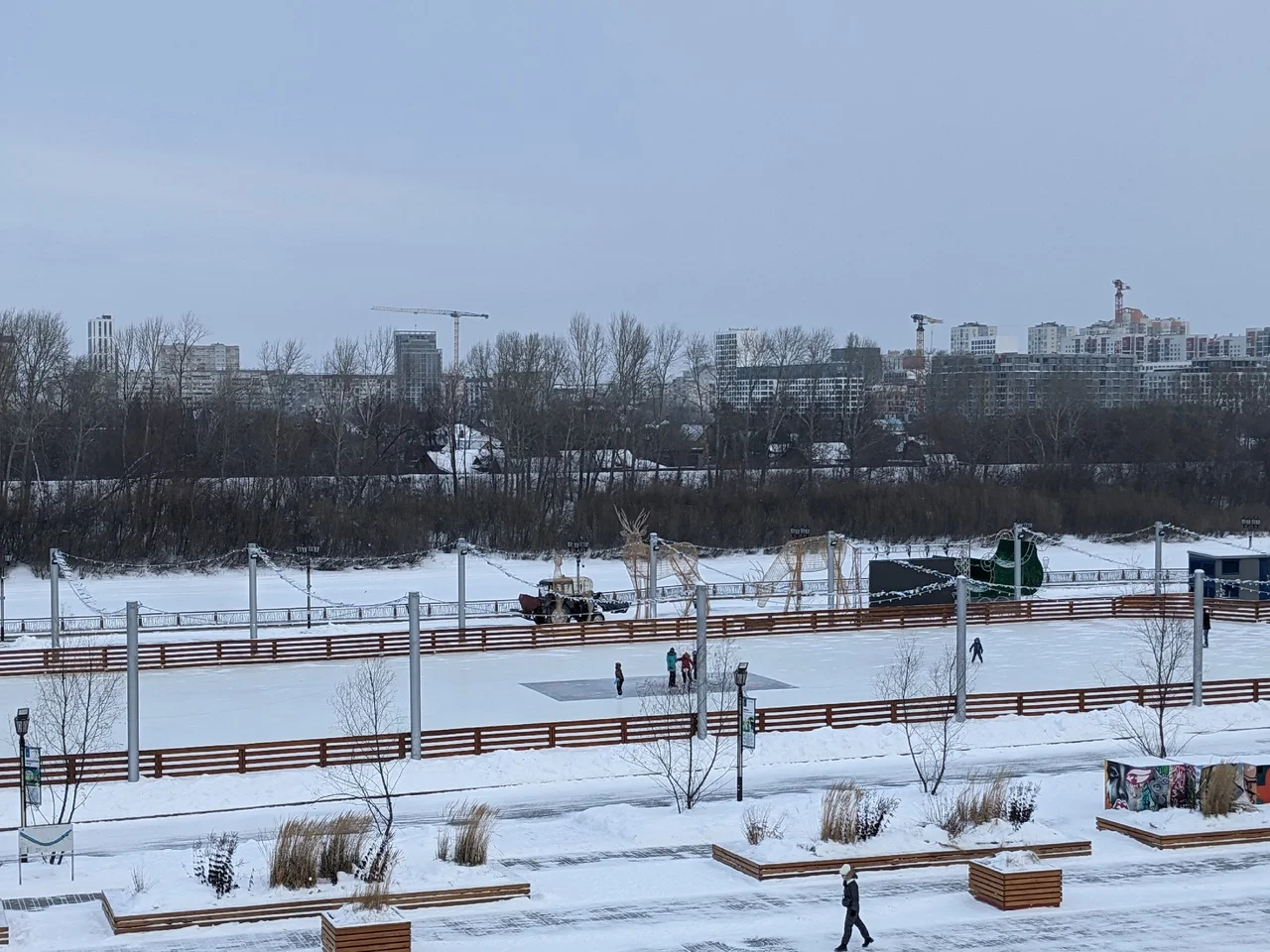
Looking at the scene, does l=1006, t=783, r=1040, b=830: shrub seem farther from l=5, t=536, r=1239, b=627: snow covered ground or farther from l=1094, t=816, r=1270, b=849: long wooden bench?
l=5, t=536, r=1239, b=627: snow covered ground

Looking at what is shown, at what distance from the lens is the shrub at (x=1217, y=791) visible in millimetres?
25609

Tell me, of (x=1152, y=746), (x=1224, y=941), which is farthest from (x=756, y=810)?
(x=1152, y=746)

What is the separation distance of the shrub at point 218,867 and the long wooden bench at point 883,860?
24.0ft

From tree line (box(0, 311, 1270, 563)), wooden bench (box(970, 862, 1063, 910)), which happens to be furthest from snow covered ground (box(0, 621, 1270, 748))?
tree line (box(0, 311, 1270, 563))

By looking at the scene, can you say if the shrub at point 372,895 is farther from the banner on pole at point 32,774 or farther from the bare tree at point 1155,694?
the bare tree at point 1155,694

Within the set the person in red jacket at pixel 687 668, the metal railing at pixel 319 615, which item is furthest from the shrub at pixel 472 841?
the metal railing at pixel 319 615

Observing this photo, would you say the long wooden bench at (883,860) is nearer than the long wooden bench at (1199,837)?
Yes

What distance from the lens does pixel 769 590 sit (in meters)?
61.9

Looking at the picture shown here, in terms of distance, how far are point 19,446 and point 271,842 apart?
81.2 m

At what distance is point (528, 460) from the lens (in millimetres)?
105125

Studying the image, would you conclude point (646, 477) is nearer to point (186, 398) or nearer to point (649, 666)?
point (186, 398)

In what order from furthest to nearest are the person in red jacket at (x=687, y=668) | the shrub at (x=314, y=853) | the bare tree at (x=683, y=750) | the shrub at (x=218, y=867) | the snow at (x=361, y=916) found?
the person in red jacket at (x=687, y=668), the bare tree at (x=683, y=750), the shrub at (x=314, y=853), the shrub at (x=218, y=867), the snow at (x=361, y=916)

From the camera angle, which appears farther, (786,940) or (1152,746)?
(1152,746)

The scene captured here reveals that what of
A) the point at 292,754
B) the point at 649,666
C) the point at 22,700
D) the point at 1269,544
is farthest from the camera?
the point at 1269,544
